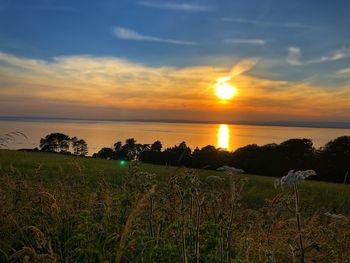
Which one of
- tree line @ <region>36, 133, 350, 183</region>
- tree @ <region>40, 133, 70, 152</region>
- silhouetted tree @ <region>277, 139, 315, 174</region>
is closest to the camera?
tree line @ <region>36, 133, 350, 183</region>

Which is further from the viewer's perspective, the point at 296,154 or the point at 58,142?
the point at 58,142

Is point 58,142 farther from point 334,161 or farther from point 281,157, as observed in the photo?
point 334,161

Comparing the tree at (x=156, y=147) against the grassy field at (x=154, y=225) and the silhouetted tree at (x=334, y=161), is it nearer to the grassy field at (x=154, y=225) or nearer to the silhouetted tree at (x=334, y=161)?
the silhouetted tree at (x=334, y=161)

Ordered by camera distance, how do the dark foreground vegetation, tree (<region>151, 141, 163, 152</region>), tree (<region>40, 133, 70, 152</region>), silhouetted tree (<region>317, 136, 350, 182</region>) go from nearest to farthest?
1. tree (<region>151, 141, 163, 152</region>)
2. the dark foreground vegetation
3. silhouetted tree (<region>317, 136, 350, 182</region>)
4. tree (<region>40, 133, 70, 152</region>)

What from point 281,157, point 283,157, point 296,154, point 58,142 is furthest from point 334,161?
point 58,142

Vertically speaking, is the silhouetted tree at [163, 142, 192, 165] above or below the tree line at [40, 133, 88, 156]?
above

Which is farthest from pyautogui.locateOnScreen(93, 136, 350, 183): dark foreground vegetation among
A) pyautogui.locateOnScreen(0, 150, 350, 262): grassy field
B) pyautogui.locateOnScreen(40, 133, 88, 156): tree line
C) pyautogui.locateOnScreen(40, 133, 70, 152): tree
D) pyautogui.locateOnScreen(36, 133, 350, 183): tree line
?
pyautogui.locateOnScreen(0, 150, 350, 262): grassy field

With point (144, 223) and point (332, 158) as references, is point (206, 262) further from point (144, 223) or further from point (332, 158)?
point (332, 158)

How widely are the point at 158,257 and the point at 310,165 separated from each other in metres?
45.8

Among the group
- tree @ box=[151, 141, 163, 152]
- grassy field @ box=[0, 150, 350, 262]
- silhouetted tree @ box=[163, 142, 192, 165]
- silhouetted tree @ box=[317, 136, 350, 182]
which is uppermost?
silhouetted tree @ box=[163, 142, 192, 165]

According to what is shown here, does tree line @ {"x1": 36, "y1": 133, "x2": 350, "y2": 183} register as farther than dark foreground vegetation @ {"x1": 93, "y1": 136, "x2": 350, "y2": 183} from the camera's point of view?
No

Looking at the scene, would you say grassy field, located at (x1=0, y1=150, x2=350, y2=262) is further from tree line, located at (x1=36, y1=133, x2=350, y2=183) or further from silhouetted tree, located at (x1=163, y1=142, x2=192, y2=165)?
tree line, located at (x1=36, y1=133, x2=350, y2=183)

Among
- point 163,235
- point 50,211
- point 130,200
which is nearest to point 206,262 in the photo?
point 163,235

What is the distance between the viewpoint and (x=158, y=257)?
4215 millimetres
